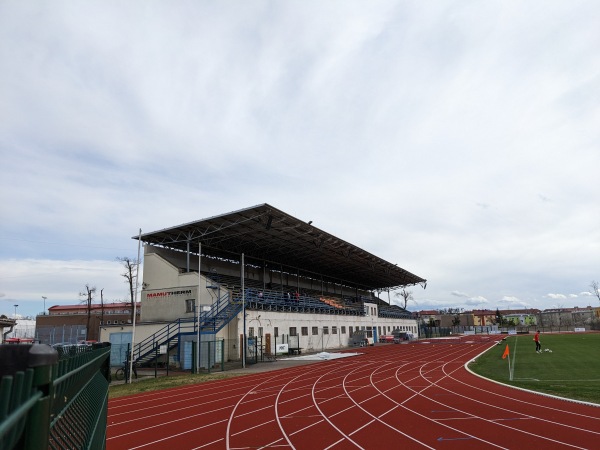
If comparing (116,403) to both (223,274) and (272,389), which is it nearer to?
(272,389)

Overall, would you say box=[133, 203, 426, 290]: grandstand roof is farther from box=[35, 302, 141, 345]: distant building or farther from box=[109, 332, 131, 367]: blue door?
box=[35, 302, 141, 345]: distant building

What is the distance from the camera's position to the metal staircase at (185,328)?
28828 millimetres

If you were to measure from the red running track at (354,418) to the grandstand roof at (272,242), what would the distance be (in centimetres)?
1766

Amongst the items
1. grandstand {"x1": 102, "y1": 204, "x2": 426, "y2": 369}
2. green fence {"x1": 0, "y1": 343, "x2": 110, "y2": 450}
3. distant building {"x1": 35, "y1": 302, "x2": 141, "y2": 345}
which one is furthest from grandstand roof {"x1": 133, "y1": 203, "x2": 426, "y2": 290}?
green fence {"x1": 0, "y1": 343, "x2": 110, "y2": 450}

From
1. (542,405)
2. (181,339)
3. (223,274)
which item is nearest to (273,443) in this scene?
(542,405)

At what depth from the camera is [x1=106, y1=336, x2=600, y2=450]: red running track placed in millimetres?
9219

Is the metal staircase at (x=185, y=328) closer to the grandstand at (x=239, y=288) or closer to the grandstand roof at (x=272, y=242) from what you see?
the grandstand at (x=239, y=288)

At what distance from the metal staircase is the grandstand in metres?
0.07

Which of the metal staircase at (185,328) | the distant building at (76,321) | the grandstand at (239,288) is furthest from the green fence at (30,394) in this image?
the distant building at (76,321)

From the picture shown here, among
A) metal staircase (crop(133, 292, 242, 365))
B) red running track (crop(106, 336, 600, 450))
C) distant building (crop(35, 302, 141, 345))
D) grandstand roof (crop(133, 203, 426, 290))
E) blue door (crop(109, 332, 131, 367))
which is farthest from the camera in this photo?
distant building (crop(35, 302, 141, 345))

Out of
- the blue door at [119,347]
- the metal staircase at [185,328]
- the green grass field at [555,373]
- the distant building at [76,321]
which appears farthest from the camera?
the distant building at [76,321]

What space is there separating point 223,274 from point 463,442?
3616 centimetres

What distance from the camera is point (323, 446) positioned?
29.3 ft

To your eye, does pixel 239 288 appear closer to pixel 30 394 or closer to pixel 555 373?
pixel 555 373
